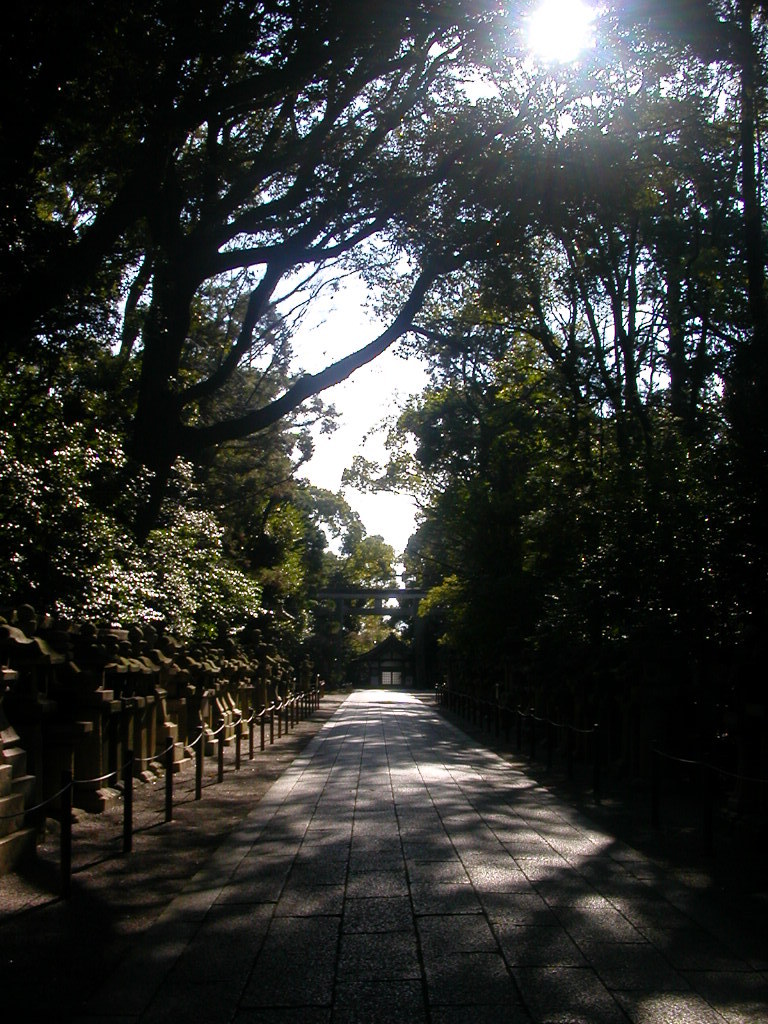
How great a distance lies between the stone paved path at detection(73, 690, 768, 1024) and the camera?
16.1ft

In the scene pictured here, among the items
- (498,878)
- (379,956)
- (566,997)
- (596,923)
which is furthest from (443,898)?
(566,997)

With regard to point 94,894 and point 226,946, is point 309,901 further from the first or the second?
point 94,894

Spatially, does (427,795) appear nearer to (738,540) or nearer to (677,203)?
(738,540)

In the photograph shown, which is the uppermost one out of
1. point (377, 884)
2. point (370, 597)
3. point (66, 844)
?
point (370, 597)

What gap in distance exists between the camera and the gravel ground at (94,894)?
17.5 feet

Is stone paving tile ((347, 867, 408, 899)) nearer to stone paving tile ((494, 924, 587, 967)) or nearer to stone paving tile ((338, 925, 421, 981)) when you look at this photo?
stone paving tile ((338, 925, 421, 981))

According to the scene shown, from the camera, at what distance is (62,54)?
10.0 metres

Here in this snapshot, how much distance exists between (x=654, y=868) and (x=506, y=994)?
3675 millimetres

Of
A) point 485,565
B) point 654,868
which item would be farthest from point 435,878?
point 485,565

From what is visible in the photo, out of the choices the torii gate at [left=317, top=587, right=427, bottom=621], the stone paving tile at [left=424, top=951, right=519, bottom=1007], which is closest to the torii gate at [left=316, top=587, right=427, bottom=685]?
the torii gate at [left=317, top=587, right=427, bottom=621]

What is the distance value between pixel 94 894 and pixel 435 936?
2.63m

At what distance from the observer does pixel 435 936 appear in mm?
6070

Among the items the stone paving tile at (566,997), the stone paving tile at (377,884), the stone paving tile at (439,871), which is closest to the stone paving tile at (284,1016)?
the stone paving tile at (566,997)

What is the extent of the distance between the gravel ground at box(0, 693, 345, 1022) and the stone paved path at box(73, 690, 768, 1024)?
0.21 metres
